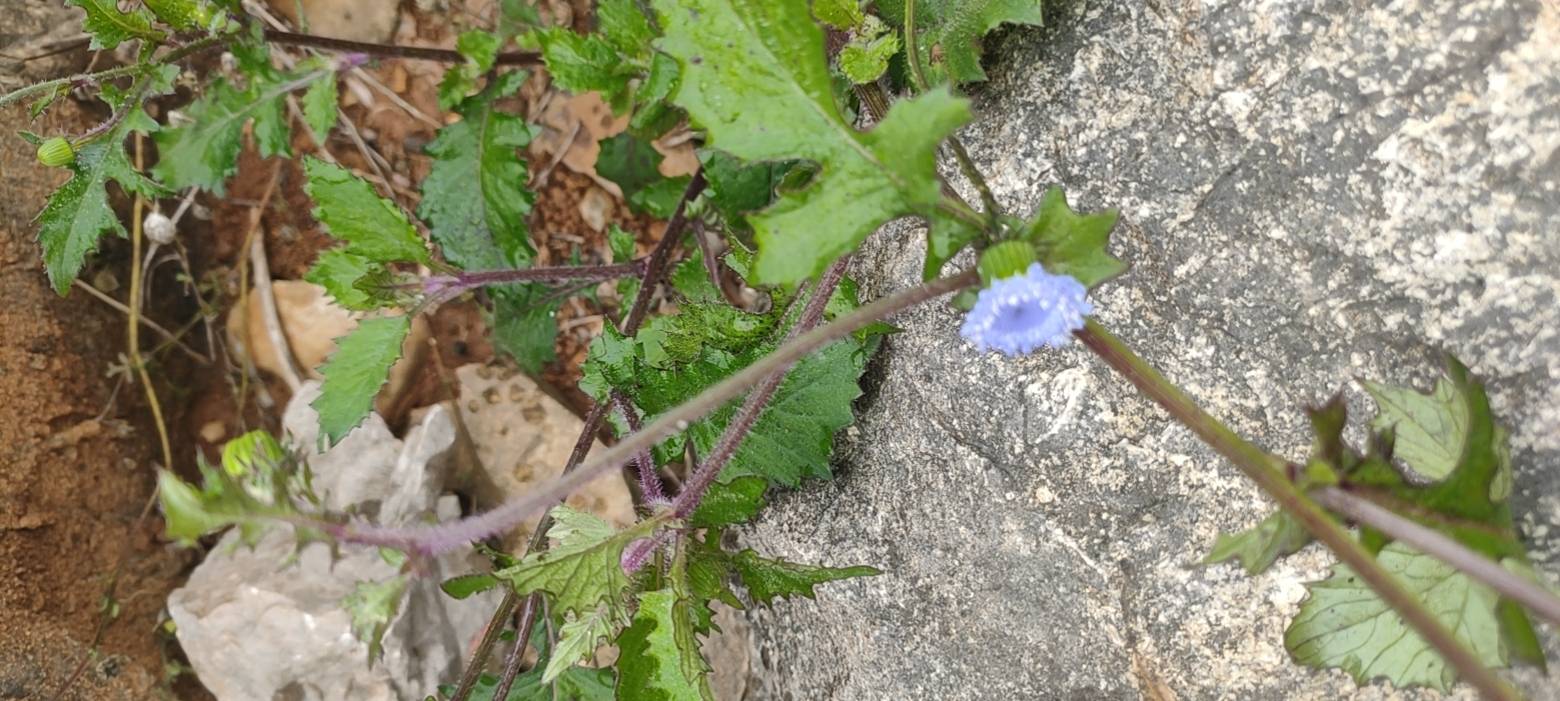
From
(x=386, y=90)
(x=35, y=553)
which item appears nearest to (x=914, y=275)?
(x=386, y=90)

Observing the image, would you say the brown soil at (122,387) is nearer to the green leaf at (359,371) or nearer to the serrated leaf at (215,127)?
the serrated leaf at (215,127)

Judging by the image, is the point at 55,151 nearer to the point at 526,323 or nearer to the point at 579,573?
the point at 526,323

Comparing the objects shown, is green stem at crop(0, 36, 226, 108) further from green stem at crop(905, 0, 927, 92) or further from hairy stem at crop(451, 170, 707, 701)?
green stem at crop(905, 0, 927, 92)

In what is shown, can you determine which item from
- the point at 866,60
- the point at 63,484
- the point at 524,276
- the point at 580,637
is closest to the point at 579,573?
the point at 580,637

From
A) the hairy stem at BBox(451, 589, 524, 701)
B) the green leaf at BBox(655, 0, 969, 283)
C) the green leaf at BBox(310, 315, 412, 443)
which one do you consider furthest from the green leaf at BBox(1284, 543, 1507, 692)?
the green leaf at BBox(310, 315, 412, 443)

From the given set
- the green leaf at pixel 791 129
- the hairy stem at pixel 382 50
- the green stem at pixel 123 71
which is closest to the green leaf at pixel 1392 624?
the green leaf at pixel 791 129
